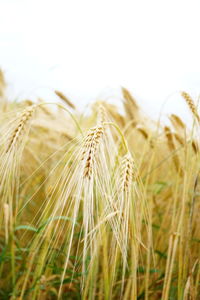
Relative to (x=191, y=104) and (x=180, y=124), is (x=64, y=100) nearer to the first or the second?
(x=180, y=124)

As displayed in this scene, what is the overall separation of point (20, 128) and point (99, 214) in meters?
0.36

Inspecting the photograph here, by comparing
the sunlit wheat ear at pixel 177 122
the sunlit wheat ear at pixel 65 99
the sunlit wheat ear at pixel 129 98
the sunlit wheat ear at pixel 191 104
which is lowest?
the sunlit wheat ear at pixel 191 104

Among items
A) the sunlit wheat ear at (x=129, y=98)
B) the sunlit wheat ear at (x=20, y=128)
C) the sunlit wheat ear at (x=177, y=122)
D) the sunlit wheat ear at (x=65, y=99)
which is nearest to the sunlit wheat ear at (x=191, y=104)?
the sunlit wheat ear at (x=177, y=122)

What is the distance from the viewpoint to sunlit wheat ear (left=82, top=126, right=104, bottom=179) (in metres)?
0.62

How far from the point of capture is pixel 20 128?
781 mm

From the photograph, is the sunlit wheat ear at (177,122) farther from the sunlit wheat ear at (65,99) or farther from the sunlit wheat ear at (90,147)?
the sunlit wheat ear at (90,147)

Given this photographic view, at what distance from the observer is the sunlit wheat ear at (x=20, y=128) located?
2.52 feet

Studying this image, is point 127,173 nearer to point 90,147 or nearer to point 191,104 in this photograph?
point 90,147

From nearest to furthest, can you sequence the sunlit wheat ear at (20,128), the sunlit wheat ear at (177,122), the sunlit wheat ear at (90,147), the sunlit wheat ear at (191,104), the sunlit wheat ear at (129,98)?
the sunlit wheat ear at (90,147), the sunlit wheat ear at (20,128), the sunlit wheat ear at (191,104), the sunlit wheat ear at (177,122), the sunlit wheat ear at (129,98)

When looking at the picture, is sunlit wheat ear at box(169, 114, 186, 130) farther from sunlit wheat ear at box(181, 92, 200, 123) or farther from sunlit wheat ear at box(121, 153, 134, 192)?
sunlit wheat ear at box(121, 153, 134, 192)

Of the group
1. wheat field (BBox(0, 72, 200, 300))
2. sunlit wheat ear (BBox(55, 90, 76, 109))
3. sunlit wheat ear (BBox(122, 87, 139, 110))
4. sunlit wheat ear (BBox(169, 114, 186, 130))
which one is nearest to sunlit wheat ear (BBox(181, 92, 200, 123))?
wheat field (BBox(0, 72, 200, 300))

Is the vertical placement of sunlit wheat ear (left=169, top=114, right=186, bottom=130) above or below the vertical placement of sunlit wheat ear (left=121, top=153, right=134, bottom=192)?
above

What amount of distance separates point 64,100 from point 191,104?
85 cm

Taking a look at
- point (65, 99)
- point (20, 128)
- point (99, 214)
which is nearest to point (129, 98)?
point (65, 99)
